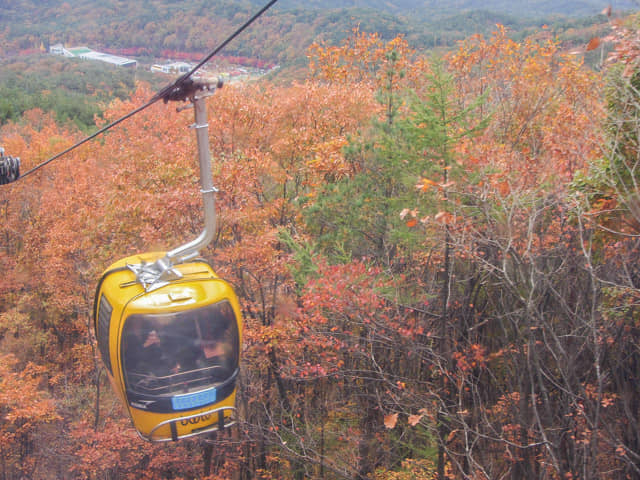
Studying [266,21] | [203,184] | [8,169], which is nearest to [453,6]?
[266,21]

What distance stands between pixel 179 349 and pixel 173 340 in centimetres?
11

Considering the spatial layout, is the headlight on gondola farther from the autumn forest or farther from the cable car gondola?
the autumn forest

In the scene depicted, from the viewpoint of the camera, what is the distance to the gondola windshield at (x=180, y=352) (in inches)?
179

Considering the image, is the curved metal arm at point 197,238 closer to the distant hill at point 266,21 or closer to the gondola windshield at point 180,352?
the gondola windshield at point 180,352

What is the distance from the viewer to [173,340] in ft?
15.3

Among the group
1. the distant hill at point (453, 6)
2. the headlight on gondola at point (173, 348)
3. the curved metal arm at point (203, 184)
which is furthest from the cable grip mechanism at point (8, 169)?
the distant hill at point (453, 6)

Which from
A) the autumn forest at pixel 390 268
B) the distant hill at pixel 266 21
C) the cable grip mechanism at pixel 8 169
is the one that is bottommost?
the autumn forest at pixel 390 268

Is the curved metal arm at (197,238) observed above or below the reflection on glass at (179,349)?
above

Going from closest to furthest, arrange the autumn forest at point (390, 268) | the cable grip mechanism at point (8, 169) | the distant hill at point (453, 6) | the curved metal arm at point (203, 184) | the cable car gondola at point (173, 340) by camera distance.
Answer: the curved metal arm at point (203, 184) → the cable car gondola at point (173, 340) → the cable grip mechanism at point (8, 169) → the autumn forest at point (390, 268) → the distant hill at point (453, 6)

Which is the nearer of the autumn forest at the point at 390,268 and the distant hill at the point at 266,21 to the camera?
the autumn forest at the point at 390,268

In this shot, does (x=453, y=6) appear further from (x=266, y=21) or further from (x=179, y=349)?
(x=179, y=349)

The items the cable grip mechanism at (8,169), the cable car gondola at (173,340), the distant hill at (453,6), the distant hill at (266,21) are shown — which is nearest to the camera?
the cable car gondola at (173,340)

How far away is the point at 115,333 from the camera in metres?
4.56

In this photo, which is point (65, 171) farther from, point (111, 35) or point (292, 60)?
point (292, 60)
